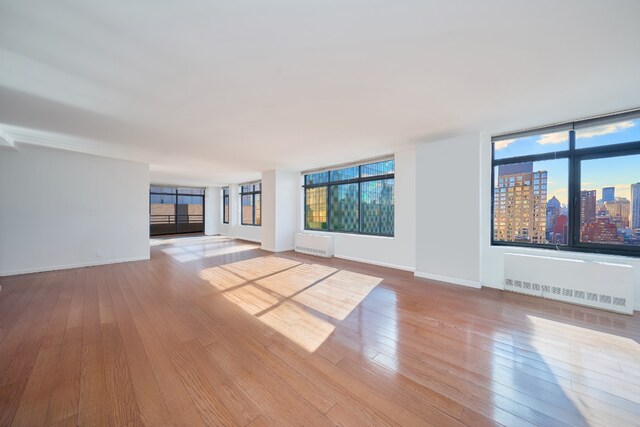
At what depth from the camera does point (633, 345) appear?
2129mm

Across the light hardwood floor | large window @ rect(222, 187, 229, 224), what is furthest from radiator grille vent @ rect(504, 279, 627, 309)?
large window @ rect(222, 187, 229, 224)

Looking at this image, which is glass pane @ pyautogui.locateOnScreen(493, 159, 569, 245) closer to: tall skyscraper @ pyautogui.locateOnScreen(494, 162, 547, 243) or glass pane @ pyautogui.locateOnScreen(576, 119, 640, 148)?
tall skyscraper @ pyautogui.locateOnScreen(494, 162, 547, 243)

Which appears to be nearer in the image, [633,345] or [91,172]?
[633,345]

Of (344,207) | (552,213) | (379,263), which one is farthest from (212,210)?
(552,213)

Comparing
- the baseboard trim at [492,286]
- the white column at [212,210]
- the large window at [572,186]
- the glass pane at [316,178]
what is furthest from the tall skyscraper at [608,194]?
the white column at [212,210]

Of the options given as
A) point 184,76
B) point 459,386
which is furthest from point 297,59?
point 459,386

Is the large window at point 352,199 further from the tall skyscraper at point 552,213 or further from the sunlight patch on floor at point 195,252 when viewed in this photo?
the sunlight patch on floor at point 195,252

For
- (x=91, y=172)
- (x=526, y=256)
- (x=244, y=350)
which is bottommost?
(x=244, y=350)

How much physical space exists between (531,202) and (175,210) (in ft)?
44.7

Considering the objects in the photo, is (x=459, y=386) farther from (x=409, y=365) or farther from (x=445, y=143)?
(x=445, y=143)

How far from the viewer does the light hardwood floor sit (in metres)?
1.43

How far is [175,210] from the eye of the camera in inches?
462

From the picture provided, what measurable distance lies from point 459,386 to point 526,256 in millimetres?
2763

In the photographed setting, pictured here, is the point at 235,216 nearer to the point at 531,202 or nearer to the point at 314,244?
the point at 314,244
